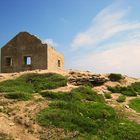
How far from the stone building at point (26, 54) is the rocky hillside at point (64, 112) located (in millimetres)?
10635

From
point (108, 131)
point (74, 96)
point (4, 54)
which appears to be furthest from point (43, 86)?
point (4, 54)

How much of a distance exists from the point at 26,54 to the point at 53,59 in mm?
2944

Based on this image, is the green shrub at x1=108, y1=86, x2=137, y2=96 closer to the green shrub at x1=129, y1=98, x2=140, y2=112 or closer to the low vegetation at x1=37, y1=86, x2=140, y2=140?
the green shrub at x1=129, y1=98, x2=140, y2=112

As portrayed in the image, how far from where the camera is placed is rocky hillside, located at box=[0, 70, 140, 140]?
47.8 ft

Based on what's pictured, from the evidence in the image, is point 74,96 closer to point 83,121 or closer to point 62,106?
point 62,106

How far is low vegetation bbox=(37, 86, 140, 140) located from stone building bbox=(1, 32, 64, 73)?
53.7ft

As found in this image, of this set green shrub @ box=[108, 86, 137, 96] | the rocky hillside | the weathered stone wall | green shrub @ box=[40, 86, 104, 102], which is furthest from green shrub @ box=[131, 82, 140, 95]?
the weathered stone wall

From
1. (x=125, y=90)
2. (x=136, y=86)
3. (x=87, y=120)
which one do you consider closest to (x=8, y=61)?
(x=136, y=86)

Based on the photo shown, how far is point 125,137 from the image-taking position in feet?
47.4

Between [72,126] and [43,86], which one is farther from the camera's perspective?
[43,86]

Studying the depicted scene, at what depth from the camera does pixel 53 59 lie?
36.1 m

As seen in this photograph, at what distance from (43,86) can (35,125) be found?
7.30 metres

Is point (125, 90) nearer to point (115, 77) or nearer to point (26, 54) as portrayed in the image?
point (115, 77)

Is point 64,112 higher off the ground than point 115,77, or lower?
lower
